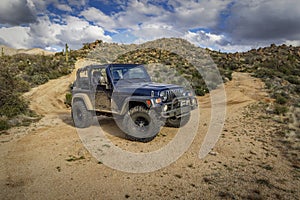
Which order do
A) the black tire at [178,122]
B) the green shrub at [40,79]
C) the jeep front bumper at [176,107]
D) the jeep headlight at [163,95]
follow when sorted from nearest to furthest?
the jeep front bumper at [176,107] → the jeep headlight at [163,95] → the black tire at [178,122] → the green shrub at [40,79]

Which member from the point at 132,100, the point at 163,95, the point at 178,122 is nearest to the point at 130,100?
the point at 132,100

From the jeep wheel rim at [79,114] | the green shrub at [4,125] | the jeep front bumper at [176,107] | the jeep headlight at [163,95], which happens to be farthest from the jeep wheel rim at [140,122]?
the green shrub at [4,125]

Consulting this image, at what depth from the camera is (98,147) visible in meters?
5.14

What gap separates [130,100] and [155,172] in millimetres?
1965

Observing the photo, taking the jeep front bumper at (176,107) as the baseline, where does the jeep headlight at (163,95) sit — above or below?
above

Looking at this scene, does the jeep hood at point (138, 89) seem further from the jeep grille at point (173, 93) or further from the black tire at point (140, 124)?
the black tire at point (140, 124)

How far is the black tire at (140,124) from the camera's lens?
16.8 feet

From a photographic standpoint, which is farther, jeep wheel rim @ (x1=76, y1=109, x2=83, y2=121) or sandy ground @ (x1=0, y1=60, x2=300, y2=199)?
jeep wheel rim @ (x1=76, y1=109, x2=83, y2=121)

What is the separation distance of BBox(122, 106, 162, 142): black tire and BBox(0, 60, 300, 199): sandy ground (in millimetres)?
208

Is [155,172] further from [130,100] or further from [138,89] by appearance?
[138,89]

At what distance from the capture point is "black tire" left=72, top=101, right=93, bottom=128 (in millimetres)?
6664

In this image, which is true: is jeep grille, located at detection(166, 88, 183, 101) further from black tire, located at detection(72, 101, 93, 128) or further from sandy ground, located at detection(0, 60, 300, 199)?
black tire, located at detection(72, 101, 93, 128)

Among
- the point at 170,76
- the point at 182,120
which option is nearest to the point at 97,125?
the point at 182,120

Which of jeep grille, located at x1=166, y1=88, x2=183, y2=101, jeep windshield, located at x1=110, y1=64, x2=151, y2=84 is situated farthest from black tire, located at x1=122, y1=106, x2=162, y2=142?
jeep windshield, located at x1=110, y1=64, x2=151, y2=84
